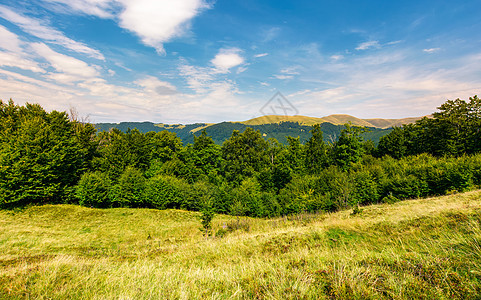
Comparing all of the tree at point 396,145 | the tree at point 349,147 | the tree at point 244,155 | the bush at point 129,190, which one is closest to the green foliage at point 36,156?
the bush at point 129,190

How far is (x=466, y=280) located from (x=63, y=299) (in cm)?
693

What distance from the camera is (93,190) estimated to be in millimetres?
35156

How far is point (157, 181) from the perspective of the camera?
39.6m

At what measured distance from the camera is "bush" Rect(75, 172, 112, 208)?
1379 inches

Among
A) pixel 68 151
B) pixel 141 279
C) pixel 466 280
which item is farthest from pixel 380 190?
pixel 68 151

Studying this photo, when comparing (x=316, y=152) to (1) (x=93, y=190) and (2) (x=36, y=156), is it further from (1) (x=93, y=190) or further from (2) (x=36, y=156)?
(2) (x=36, y=156)

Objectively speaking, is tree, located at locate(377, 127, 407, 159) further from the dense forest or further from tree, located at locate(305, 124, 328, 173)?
tree, located at locate(305, 124, 328, 173)

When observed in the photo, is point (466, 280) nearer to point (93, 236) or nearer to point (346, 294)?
point (346, 294)

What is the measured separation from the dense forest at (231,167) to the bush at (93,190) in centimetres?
16

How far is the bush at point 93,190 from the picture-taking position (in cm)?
3502

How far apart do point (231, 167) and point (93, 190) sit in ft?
89.6

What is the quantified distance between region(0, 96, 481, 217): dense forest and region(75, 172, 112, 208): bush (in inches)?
6.3

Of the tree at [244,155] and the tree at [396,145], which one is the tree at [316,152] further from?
the tree at [396,145]

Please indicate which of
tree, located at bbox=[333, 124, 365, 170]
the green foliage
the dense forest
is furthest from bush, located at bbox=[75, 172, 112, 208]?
tree, located at bbox=[333, 124, 365, 170]
